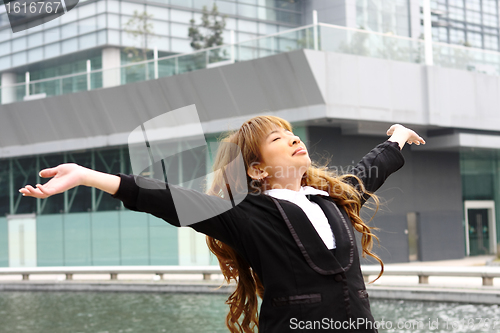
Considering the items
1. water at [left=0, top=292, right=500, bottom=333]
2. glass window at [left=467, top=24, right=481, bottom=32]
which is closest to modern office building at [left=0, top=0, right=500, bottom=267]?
glass window at [left=467, top=24, right=481, bottom=32]

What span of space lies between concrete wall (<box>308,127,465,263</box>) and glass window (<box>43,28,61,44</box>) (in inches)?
396

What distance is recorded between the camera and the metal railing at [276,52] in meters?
16.9

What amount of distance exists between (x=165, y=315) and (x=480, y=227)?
16.2 m

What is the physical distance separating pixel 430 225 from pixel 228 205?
65.0 ft

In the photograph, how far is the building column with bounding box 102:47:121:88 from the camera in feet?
64.7

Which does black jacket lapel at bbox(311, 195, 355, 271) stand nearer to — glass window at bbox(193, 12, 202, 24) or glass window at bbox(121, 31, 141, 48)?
glass window at bbox(193, 12, 202, 24)

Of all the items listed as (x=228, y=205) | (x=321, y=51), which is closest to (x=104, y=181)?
(x=228, y=205)

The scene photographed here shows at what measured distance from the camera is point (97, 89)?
1988cm

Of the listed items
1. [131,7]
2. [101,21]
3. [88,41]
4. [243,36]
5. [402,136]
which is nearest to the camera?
[402,136]

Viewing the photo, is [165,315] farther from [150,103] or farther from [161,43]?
[161,43]

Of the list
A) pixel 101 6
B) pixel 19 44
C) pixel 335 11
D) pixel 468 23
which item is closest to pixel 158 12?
pixel 101 6

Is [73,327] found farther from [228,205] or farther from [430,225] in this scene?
[430,225]

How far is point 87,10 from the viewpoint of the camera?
69.9 ft

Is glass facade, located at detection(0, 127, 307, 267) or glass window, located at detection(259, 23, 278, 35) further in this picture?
glass facade, located at detection(0, 127, 307, 267)
